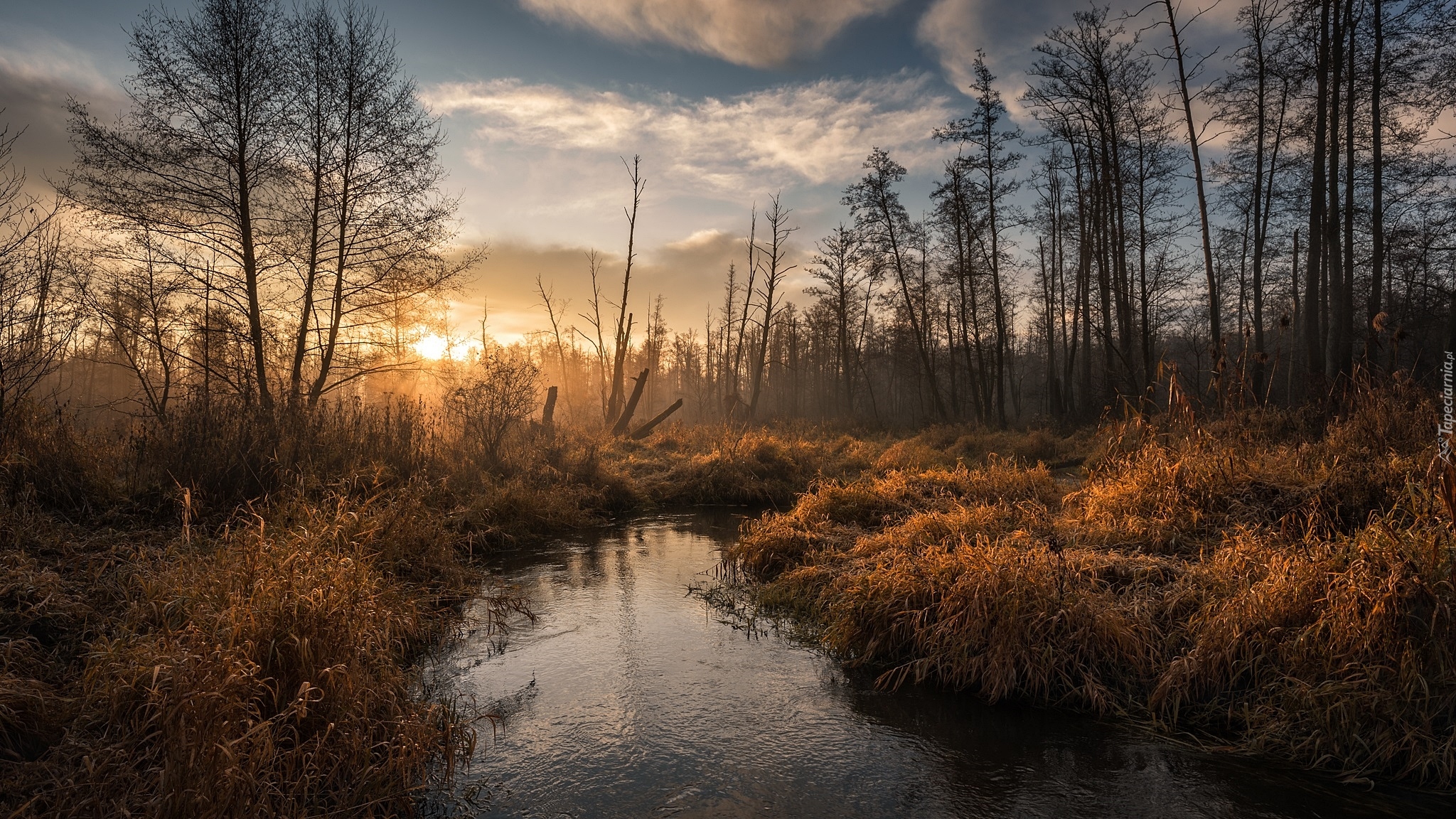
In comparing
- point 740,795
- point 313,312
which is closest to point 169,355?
point 313,312

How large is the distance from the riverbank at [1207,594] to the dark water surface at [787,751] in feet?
0.85

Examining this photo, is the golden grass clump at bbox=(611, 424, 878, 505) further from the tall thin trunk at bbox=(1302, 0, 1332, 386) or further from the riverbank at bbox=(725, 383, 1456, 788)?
the tall thin trunk at bbox=(1302, 0, 1332, 386)

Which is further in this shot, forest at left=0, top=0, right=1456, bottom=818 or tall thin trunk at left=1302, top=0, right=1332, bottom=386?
tall thin trunk at left=1302, top=0, right=1332, bottom=386

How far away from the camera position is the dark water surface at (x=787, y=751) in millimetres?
3336

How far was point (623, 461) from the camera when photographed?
1669cm

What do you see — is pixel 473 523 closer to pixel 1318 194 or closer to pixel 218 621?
pixel 218 621

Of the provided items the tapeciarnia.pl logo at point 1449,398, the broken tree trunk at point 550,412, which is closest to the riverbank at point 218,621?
the tapeciarnia.pl logo at point 1449,398

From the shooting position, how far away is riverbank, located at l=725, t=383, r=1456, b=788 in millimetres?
3592

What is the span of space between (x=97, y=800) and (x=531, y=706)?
7.33ft

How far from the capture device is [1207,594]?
4.73 m

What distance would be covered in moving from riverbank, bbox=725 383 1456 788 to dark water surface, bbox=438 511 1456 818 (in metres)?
0.26

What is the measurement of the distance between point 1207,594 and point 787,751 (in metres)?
3.23

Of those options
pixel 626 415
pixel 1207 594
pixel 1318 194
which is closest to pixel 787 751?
pixel 1207 594

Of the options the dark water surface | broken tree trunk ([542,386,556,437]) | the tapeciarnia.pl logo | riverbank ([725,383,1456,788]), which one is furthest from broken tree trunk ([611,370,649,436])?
the tapeciarnia.pl logo
